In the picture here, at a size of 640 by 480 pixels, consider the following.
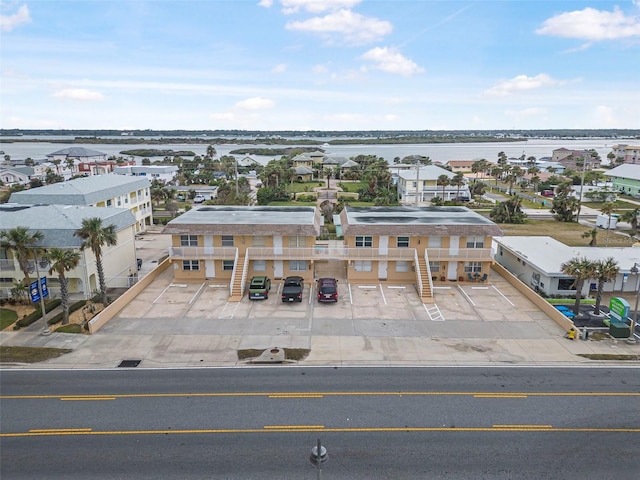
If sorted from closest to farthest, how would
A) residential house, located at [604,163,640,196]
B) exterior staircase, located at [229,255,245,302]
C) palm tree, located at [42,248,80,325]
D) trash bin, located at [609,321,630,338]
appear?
Result: trash bin, located at [609,321,630,338] → palm tree, located at [42,248,80,325] → exterior staircase, located at [229,255,245,302] → residential house, located at [604,163,640,196]

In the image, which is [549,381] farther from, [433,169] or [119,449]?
[433,169]

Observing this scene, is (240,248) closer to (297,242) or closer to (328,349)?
(297,242)

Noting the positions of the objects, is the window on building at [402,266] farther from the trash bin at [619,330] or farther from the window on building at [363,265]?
the trash bin at [619,330]

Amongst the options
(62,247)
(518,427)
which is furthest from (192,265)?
(518,427)

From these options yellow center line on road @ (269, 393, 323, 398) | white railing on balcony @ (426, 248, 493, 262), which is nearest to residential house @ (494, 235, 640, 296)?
white railing on balcony @ (426, 248, 493, 262)

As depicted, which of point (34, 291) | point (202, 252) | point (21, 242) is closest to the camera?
point (34, 291)

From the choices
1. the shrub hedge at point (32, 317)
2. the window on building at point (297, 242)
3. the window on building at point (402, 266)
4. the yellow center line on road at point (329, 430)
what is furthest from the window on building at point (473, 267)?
the shrub hedge at point (32, 317)

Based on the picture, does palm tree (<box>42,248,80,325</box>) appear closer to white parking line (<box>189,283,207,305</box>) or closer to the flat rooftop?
white parking line (<box>189,283,207,305</box>)
